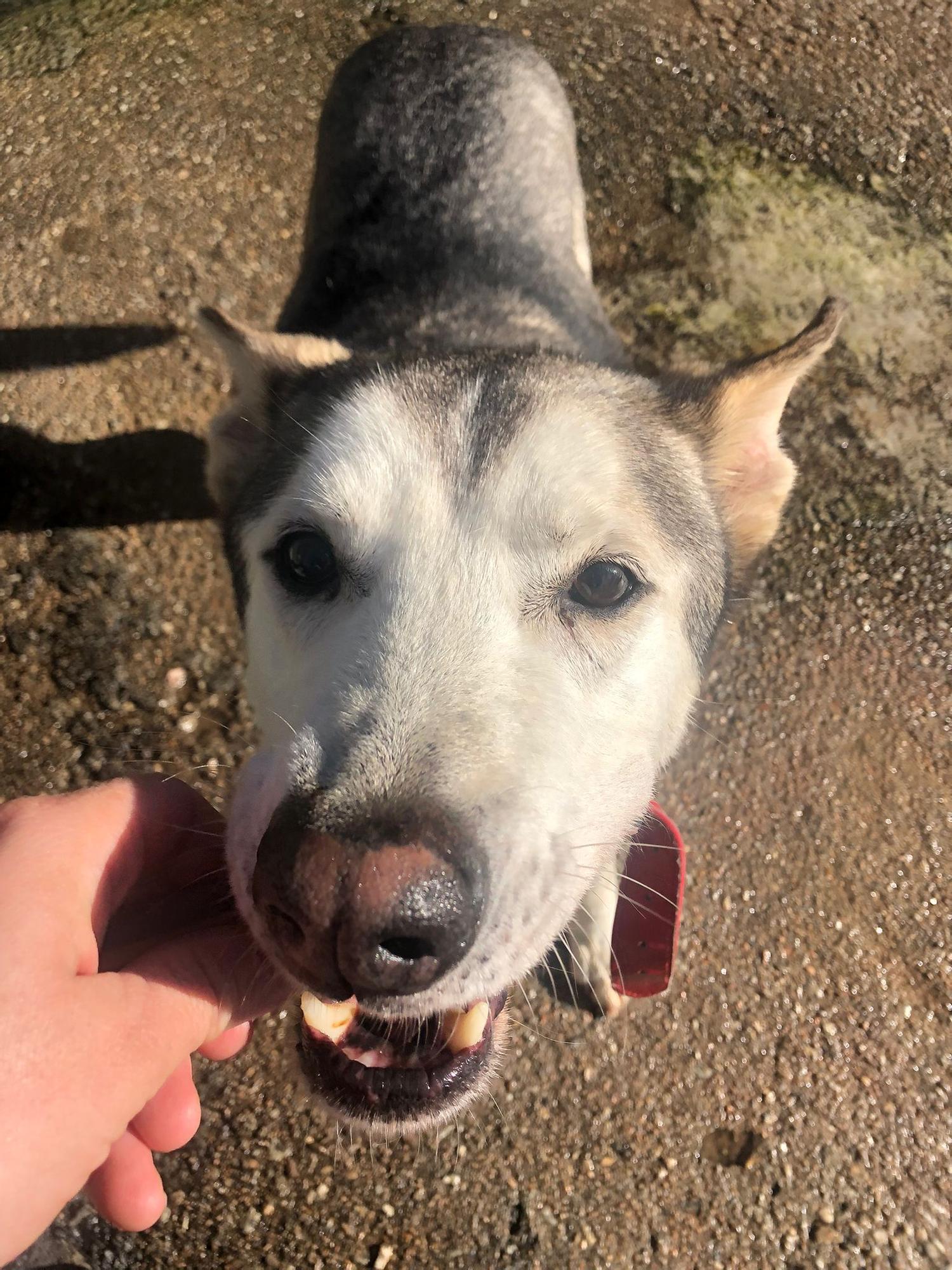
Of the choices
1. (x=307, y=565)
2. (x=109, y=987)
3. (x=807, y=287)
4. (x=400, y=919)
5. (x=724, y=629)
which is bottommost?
(x=724, y=629)

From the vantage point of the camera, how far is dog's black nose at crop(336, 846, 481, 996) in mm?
1370

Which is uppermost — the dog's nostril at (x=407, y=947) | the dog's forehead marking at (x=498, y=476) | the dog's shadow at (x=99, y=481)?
the dog's forehead marking at (x=498, y=476)

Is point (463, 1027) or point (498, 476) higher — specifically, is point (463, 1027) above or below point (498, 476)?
below

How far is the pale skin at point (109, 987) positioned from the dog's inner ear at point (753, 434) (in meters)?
1.69

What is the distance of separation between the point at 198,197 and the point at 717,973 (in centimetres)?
465

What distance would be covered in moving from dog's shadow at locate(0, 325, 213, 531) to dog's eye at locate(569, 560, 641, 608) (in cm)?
255

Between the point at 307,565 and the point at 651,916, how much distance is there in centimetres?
171

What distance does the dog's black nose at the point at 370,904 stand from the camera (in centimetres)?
138

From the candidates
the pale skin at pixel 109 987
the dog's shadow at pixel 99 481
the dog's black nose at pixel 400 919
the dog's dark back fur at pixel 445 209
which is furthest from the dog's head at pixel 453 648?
the dog's shadow at pixel 99 481

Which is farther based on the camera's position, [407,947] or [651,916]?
[651,916]

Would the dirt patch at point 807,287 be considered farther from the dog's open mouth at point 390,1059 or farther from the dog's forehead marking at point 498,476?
the dog's open mouth at point 390,1059

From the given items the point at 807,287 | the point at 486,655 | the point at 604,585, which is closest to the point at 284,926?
the point at 486,655

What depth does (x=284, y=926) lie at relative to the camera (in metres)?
1.50

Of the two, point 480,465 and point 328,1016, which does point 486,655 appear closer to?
point 480,465
